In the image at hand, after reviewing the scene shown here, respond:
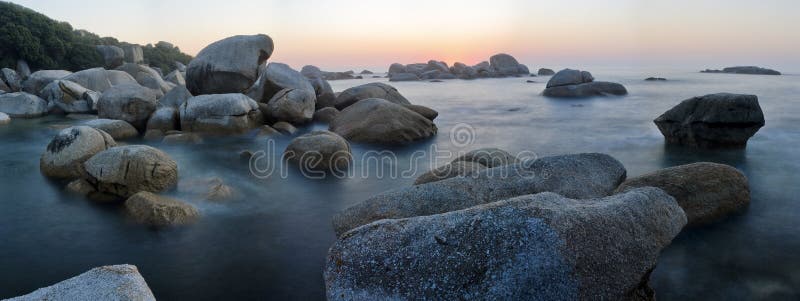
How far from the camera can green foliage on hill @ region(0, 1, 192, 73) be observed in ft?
119

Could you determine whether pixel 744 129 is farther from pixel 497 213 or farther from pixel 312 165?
pixel 497 213

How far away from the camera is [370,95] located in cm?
2050

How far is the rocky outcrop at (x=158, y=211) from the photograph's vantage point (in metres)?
7.92

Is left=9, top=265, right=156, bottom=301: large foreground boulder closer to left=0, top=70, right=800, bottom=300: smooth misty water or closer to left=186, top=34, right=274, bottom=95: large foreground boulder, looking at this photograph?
left=0, top=70, right=800, bottom=300: smooth misty water

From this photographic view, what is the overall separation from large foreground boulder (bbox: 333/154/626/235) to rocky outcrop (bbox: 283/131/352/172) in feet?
17.1

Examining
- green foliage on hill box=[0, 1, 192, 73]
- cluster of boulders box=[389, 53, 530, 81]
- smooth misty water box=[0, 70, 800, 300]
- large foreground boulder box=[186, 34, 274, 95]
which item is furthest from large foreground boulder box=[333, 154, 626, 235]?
cluster of boulders box=[389, 53, 530, 81]

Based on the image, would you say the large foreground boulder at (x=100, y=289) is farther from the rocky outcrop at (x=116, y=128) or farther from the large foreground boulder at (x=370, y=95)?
the large foreground boulder at (x=370, y=95)

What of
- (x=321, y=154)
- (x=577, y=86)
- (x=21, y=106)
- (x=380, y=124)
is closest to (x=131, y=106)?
(x=21, y=106)

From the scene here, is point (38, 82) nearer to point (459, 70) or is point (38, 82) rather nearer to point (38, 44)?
point (38, 44)

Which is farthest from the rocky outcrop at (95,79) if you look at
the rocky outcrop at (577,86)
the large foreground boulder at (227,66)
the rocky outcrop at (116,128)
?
the rocky outcrop at (577,86)

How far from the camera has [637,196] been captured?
197 inches

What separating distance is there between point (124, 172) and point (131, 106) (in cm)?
953

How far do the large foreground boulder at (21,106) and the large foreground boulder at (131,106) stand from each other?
6243 millimetres

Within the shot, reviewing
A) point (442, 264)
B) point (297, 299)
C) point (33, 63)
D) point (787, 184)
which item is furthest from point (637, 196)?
point (33, 63)
